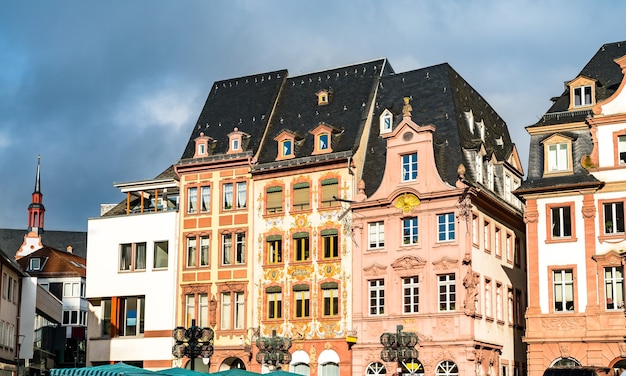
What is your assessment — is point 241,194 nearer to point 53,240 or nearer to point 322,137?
point 322,137

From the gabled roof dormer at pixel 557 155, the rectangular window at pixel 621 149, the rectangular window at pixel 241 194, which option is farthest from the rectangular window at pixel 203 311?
the rectangular window at pixel 621 149

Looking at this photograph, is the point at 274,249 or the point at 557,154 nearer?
the point at 557,154

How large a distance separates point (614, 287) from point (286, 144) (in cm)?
2173

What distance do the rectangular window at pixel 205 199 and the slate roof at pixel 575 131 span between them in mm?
20594

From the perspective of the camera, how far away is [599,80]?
56.2 metres

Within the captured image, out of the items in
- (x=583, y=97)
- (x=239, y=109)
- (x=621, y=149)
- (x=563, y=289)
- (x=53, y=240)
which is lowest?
(x=563, y=289)

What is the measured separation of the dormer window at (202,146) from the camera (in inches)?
2628

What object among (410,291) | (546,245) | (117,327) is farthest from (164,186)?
(546,245)

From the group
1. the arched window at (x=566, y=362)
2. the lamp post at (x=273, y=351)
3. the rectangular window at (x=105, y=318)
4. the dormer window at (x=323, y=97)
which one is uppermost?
the dormer window at (x=323, y=97)

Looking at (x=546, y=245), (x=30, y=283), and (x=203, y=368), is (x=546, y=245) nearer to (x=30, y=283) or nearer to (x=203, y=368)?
(x=203, y=368)

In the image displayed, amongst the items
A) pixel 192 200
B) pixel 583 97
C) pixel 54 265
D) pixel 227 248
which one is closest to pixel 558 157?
pixel 583 97

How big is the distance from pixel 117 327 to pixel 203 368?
6744mm

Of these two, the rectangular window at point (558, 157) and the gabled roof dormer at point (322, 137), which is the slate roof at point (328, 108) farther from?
the rectangular window at point (558, 157)

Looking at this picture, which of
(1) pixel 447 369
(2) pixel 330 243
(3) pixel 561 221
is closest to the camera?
(3) pixel 561 221
